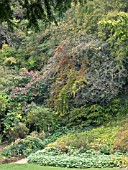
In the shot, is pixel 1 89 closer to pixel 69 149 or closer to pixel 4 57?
pixel 4 57

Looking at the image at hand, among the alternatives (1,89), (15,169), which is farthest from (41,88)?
(15,169)

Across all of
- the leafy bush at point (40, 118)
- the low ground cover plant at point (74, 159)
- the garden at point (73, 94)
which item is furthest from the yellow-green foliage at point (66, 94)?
the low ground cover plant at point (74, 159)

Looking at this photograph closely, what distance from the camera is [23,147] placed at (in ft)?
39.0

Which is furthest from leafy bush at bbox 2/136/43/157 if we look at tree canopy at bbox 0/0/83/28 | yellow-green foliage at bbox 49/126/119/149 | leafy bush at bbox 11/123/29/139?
tree canopy at bbox 0/0/83/28

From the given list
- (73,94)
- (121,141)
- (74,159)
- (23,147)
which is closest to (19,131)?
(23,147)

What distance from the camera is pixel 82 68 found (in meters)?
14.0

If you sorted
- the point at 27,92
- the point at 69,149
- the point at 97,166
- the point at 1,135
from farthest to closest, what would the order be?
the point at 27,92 → the point at 1,135 → the point at 69,149 → the point at 97,166

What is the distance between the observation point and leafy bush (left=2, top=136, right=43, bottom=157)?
1165 cm

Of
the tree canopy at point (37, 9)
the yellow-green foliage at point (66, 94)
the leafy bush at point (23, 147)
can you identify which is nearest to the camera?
the tree canopy at point (37, 9)

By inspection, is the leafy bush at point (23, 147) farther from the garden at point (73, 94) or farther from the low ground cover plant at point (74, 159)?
the low ground cover plant at point (74, 159)

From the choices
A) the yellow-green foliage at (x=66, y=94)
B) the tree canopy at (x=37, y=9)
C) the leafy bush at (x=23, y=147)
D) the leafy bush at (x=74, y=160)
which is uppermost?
the tree canopy at (x=37, y=9)

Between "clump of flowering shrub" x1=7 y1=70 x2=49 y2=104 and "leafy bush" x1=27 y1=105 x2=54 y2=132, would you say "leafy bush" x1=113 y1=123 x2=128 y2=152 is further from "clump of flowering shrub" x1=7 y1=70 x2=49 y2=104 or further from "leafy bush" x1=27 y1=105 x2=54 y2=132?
"clump of flowering shrub" x1=7 y1=70 x2=49 y2=104

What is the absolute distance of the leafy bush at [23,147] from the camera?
459 inches

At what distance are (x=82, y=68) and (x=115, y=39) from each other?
2.00 meters
